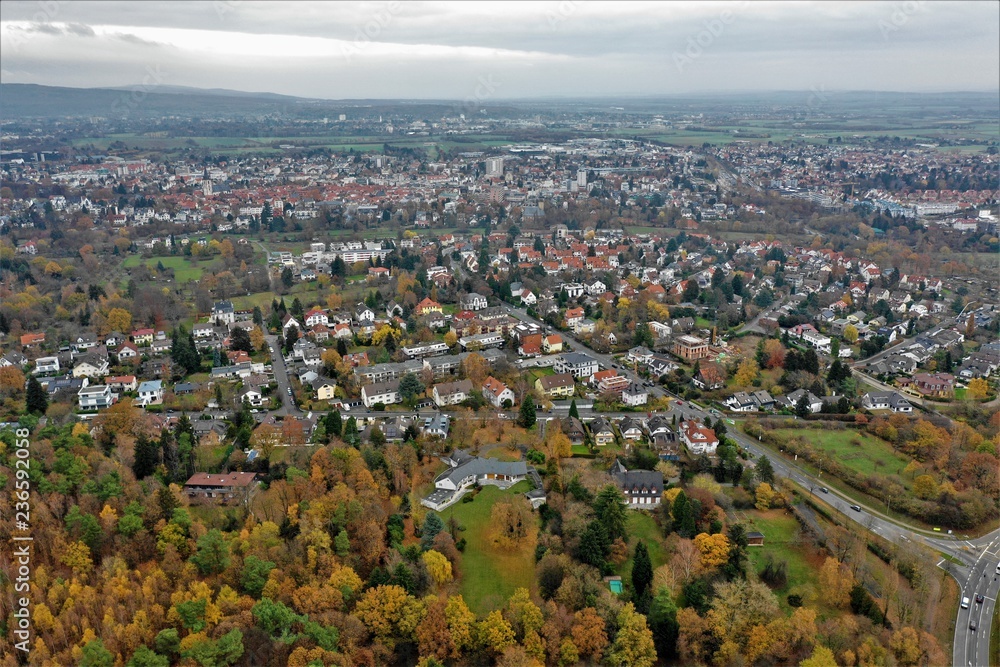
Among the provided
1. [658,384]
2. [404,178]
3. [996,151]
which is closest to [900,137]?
[996,151]

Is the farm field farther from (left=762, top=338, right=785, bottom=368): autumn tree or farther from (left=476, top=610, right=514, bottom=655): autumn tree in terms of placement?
(left=762, top=338, right=785, bottom=368): autumn tree

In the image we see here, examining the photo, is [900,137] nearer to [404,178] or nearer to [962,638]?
[404,178]

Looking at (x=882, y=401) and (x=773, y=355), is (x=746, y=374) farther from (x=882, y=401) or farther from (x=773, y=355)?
(x=882, y=401)

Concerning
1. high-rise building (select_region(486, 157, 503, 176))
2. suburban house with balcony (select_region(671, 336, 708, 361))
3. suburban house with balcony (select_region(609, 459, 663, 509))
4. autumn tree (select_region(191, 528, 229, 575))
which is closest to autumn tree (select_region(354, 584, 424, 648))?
autumn tree (select_region(191, 528, 229, 575))

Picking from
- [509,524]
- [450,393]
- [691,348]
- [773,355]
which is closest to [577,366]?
[691,348]

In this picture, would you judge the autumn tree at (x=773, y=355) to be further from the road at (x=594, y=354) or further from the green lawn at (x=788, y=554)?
the green lawn at (x=788, y=554)

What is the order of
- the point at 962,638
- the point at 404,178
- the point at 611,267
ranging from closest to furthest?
1. the point at 962,638
2. the point at 611,267
3. the point at 404,178
